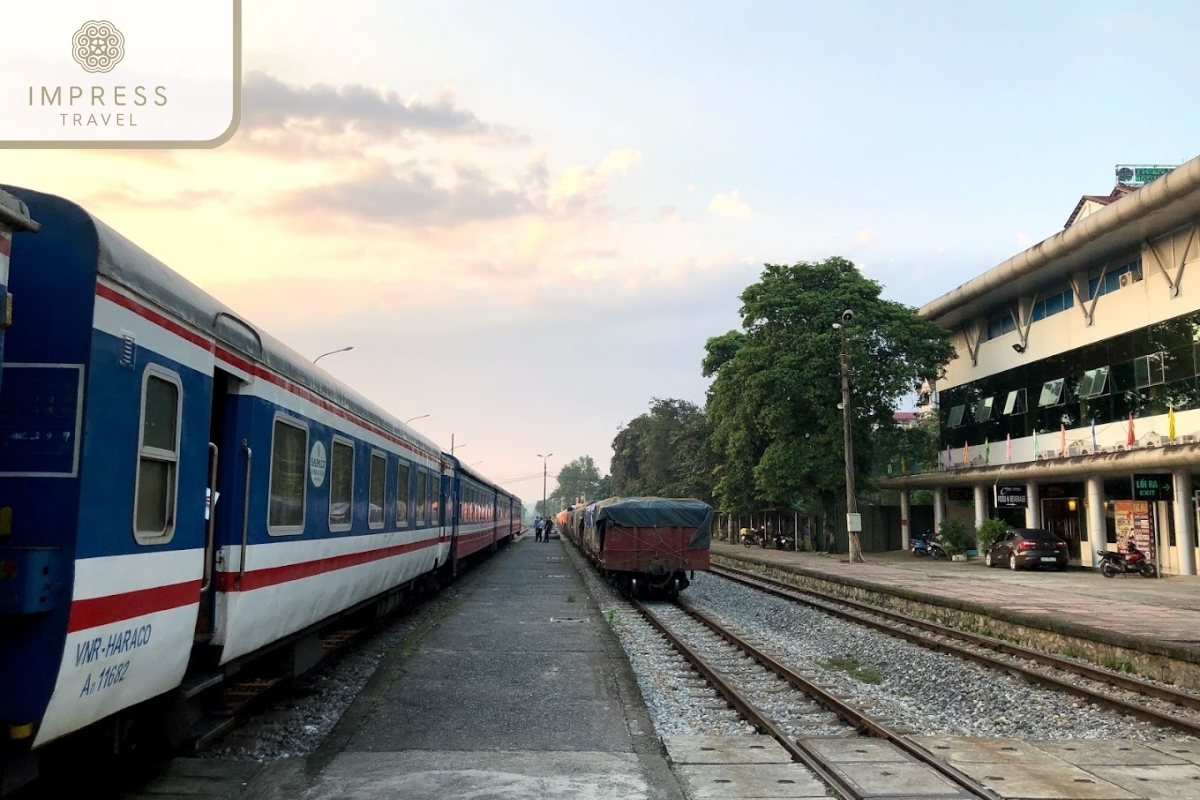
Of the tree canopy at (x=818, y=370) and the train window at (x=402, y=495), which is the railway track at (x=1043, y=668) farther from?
the tree canopy at (x=818, y=370)

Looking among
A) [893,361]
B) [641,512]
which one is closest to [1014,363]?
[893,361]

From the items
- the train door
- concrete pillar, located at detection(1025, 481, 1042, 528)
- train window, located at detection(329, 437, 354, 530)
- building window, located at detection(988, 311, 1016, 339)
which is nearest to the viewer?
the train door

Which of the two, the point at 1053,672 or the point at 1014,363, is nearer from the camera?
the point at 1053,672

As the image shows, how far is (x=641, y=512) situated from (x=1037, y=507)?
780 inches

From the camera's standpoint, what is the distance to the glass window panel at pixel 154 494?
15.2ft

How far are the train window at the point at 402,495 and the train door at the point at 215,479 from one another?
578 cm

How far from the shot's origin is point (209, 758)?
6480 mm

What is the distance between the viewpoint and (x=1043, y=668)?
11188mm

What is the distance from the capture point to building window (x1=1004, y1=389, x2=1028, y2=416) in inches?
1361

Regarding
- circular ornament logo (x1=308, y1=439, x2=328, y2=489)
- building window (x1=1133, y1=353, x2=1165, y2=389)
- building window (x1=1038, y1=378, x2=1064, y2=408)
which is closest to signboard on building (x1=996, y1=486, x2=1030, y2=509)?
building window (x1=1038, y1=378, x2=1064, y2=408)

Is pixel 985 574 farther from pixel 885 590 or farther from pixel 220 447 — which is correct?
pixel 220 447

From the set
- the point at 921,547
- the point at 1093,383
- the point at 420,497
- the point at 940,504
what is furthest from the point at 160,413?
the point at 940,504

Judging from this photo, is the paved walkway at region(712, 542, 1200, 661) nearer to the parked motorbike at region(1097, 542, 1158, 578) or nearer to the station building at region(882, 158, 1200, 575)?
the parked motorbike at region(1097, 542, 1158, 578)

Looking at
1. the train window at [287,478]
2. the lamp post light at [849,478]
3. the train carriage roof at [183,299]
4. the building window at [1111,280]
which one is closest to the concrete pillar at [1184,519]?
the building window at [1111,280]
